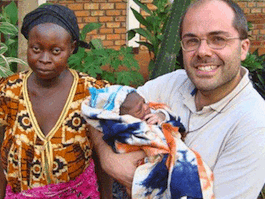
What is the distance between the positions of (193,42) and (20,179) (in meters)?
1.13

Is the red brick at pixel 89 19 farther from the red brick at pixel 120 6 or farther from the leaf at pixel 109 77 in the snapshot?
the leaf at pixel 109 77

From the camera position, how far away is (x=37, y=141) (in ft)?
7.79

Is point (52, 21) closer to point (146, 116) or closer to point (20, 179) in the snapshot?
point (146, 116)

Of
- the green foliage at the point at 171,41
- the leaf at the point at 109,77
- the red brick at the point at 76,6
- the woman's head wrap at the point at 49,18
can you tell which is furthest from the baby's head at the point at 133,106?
the red brick at the point at 76,6

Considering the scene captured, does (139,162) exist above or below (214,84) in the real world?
below

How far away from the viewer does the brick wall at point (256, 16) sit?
28.3 ft

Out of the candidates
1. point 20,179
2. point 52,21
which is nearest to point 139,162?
point 20,179

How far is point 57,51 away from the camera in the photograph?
2316mm

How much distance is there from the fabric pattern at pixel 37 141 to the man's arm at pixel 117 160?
113mm

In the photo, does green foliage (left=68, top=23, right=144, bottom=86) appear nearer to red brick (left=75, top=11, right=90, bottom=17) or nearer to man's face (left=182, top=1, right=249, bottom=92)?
man's face (left=182, top=1, right=249, bottom=92)

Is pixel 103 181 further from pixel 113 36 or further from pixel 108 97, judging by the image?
pixel 113 36

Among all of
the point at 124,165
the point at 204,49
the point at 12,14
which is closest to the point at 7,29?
the point at 12,14

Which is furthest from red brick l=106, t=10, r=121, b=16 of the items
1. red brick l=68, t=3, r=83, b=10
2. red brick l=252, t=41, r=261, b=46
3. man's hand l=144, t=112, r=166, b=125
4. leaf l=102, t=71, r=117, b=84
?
man's hand l=144, t=112, r=166, b=125

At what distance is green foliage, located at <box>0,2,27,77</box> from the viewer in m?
3.64
